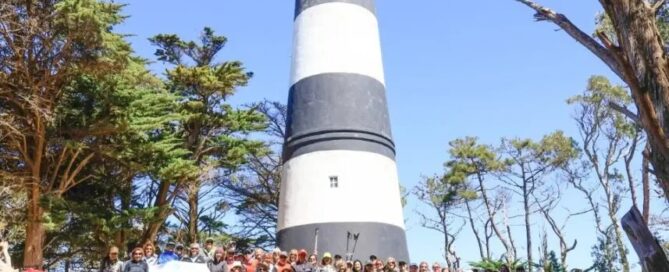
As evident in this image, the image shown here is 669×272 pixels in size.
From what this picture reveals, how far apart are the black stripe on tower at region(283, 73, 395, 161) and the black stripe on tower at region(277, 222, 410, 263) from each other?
1561 mm

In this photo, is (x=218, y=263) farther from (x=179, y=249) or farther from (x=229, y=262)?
(x=179, y=249)

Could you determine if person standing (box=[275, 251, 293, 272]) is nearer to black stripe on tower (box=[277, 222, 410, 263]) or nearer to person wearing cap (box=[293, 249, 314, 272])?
person wearing cap (box=[293, 249, 314, 272])

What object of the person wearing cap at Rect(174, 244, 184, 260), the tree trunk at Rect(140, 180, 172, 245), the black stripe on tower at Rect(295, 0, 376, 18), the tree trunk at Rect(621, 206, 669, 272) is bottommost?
the tree trunk at Rect(621, 206, 669, 272)

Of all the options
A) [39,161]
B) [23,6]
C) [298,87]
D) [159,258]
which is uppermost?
[23,6]

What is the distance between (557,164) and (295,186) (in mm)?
21165

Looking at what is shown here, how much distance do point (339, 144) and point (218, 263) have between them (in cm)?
434

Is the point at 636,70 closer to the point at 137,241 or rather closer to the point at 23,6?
the point at 23,6

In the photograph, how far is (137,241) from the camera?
60.7 feet

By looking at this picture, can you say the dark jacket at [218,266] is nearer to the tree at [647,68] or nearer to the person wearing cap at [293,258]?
the person wearing cap at [293,258]

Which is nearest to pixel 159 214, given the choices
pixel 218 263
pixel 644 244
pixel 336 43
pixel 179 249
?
pixel 336 43

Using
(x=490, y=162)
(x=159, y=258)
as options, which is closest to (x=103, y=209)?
(x=159, y=258)

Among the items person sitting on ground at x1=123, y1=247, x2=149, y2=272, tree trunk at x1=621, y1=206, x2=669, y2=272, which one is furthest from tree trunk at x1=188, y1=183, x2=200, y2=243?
tree trunk at x1=621, y1=206, x2=669, y2=272

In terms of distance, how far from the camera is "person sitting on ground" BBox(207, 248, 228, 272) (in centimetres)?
866

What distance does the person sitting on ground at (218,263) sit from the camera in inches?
341
